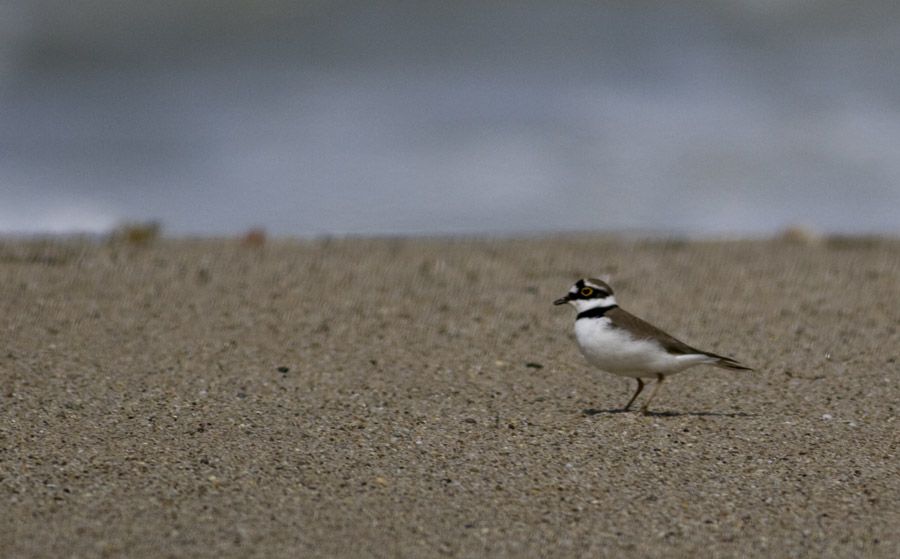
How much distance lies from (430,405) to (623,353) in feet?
4.90

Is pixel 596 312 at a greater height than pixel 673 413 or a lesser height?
greater

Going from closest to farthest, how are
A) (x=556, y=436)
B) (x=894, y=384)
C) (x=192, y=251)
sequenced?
(x=556, y=436) < (x=894, y=384) < (x=192, y=251)

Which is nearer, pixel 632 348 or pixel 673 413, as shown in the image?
pixel 632 348

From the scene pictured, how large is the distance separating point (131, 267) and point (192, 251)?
1.29m

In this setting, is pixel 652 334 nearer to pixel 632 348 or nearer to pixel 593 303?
pixel 632 348

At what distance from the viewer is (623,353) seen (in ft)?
28.8

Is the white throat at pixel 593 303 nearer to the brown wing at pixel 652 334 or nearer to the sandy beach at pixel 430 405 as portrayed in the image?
the brown wing at pixel 652 334

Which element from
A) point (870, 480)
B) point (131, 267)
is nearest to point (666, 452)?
point (870, 480)

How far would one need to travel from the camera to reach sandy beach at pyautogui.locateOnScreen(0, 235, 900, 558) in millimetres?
6523

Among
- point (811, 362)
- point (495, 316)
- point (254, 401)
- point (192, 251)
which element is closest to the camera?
point (254, 401)

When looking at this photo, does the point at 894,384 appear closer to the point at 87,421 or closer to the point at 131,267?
the point at 87,421

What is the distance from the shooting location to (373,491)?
7.07m

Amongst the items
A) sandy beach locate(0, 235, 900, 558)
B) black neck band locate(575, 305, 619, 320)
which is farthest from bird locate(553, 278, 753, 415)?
sandy beach locate(0, 235, 900, 558)

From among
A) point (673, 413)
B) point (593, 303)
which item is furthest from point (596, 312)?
point (673, 413)
